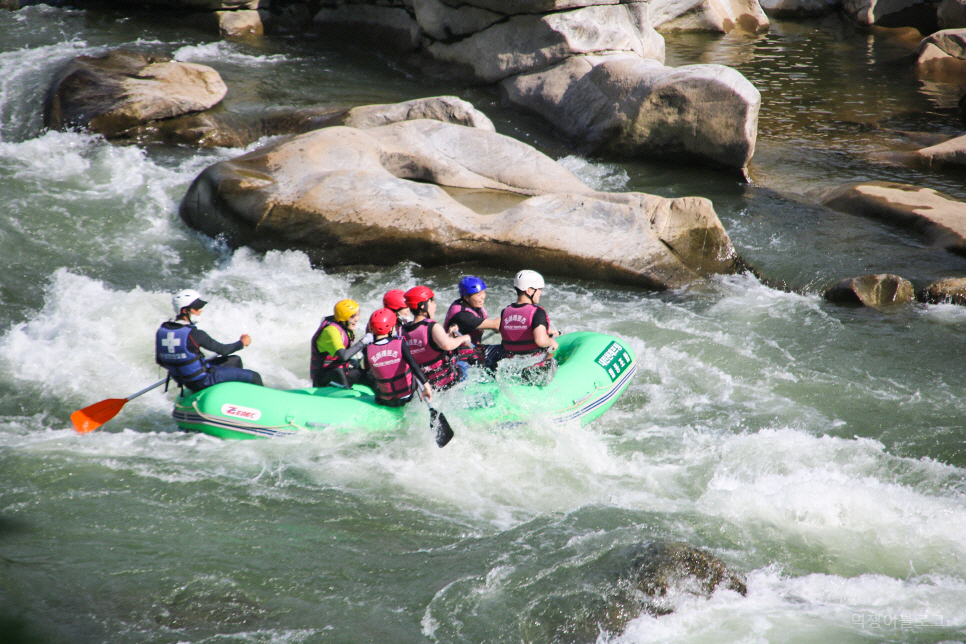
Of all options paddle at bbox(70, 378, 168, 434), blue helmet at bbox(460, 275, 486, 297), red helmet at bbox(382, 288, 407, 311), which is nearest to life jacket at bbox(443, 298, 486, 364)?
blue helmet at bbox(460, 275, 486, 297)

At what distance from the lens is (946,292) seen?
7633 mm

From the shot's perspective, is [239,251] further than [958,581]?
Yes

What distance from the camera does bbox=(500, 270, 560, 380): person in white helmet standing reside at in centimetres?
571

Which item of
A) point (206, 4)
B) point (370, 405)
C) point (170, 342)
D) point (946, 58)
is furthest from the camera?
point (206, 4)

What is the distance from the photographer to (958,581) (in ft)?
14.1

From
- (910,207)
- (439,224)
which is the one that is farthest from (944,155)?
(439,224)

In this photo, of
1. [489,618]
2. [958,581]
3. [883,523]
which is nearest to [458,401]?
[489,618]

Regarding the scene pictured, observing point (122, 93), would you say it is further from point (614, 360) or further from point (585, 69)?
point (614, 360)

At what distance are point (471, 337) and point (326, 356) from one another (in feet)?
3.82

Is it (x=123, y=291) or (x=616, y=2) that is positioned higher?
(x=616, y=2)

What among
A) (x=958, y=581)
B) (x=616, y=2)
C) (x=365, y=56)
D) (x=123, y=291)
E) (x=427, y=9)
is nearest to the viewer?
(x=958, y=581)

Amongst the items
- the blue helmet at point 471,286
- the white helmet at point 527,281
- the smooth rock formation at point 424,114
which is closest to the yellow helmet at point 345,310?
the blue helmet at point 471,286

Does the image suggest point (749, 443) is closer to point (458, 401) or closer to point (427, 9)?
point (458, 401)

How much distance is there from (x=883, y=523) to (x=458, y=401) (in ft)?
9.66
